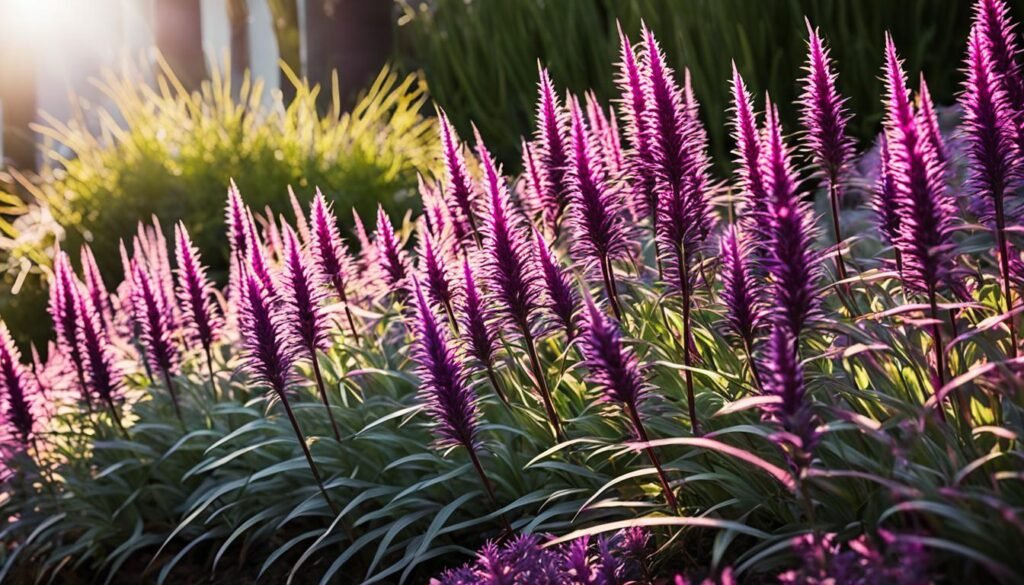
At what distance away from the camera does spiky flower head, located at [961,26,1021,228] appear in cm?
205

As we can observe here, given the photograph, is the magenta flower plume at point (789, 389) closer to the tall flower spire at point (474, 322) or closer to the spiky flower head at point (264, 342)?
the tall flower spire at point (474, 322)

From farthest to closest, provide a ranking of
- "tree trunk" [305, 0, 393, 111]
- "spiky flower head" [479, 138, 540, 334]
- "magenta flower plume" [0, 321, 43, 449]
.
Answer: "tree trunk" [305, 0, 393, 111] → "magenta flower plume" [0, 321, 43, 449] → "spiky flower head" [479, 138, 540, 334]

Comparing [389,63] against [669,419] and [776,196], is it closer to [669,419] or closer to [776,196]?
[669,419]

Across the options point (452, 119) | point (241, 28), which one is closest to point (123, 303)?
point (452, 119)

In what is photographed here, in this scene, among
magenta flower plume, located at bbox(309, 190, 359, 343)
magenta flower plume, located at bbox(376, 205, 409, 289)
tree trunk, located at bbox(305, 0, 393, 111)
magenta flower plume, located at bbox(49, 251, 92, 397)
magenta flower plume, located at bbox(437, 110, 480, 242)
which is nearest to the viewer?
magenta flower plume, located at bbox(437, 110, 480, 242)

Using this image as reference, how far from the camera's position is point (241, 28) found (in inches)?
596

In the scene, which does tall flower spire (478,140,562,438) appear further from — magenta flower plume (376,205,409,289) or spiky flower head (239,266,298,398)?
magenta flower plume (376,205,409,289)

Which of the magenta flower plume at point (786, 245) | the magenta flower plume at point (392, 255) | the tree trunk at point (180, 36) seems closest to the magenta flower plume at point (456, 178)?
the magenta flower plume at point (392, 255)

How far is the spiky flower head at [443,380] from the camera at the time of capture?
2.12 metres

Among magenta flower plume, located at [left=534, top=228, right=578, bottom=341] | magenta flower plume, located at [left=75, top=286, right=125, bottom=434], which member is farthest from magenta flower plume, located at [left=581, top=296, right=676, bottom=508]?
magenta flower plume, located at [left=75, top=286, right=125, bottom=434]

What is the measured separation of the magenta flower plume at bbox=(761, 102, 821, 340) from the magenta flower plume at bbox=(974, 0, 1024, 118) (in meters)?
0.54

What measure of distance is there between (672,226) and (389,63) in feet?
24.4

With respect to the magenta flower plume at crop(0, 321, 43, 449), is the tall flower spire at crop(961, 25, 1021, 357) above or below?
below

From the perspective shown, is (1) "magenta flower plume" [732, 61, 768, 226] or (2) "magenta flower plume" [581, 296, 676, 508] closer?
(2) "magenta flower plume" [581, 296, 676, 508]
